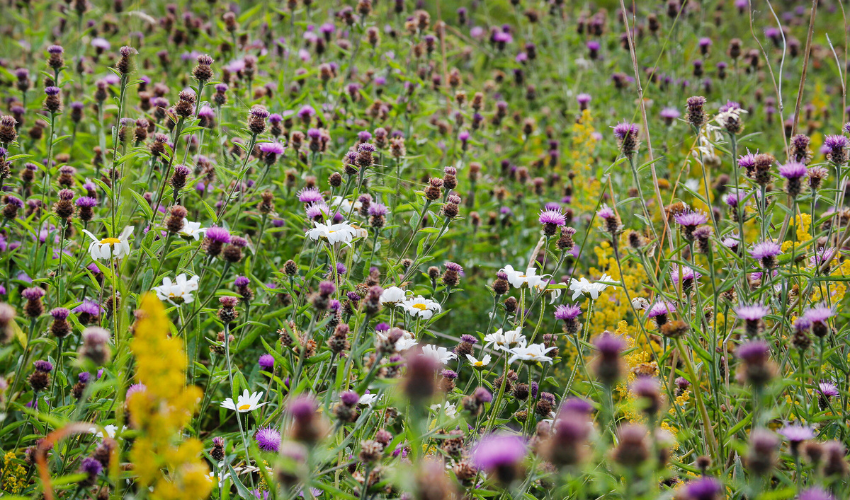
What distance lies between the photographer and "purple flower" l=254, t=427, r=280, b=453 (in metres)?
1.95

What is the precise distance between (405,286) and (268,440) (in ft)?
2.64

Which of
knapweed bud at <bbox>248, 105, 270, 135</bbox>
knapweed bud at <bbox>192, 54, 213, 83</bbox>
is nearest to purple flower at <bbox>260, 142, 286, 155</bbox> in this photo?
knapweed bud at <bbox>248, 105, 270, 135</bbox>

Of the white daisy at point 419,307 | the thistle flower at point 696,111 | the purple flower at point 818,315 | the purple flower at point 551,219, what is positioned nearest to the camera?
the purple flower at point 818,315

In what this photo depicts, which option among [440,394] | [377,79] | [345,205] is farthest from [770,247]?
[377,79]

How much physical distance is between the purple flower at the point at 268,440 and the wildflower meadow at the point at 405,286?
0.01 m

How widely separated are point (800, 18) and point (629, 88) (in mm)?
3384

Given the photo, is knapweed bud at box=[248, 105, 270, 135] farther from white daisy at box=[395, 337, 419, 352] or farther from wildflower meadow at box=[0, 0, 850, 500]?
white daisy at box=[395, 337, 419, 352]

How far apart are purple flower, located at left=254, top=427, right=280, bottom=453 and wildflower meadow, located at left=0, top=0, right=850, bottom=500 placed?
0.01m

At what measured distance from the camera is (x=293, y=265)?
2.50 meters

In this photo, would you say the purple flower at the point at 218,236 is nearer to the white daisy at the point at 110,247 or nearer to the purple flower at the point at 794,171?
the white daisy at the point at 110,247

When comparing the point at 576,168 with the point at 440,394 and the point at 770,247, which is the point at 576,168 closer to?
the point at 770,247

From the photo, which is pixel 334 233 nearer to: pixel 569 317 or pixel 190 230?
pixel 190 230

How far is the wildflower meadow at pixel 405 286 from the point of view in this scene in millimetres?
1562

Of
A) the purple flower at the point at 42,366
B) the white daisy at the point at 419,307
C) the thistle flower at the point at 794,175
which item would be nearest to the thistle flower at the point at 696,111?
the thistle flower at the point at 794,175
